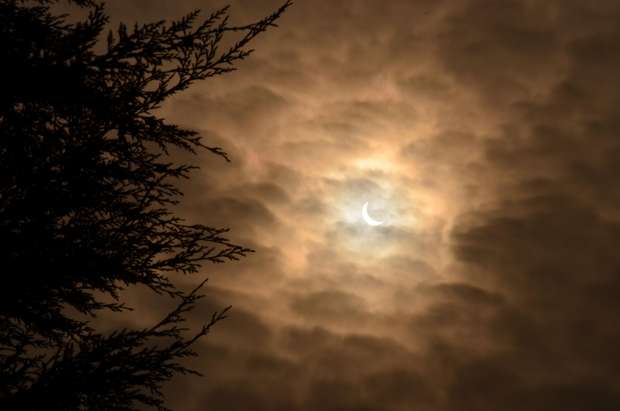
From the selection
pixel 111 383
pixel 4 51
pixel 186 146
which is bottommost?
pixel 111 383

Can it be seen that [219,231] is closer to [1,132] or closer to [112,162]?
[112,162]

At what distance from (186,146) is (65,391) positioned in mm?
2051

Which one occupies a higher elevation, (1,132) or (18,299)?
(1,132)

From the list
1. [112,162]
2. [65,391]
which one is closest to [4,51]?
[112,162]

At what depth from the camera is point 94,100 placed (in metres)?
4.27

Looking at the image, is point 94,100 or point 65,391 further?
point 94,100

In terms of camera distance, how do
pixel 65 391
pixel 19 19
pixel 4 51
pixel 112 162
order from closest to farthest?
pixel 65 391 < pixel 4 51 < pixel 112 162 < pixel 19 19

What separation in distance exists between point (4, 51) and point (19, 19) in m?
0.81

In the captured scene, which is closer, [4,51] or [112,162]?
[4,51]

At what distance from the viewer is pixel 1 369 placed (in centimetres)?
388

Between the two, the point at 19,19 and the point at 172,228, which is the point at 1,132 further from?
the point at 172,228

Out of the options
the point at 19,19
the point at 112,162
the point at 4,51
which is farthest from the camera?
the point at 19,19

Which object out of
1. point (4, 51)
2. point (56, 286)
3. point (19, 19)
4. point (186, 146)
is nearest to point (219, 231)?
point (186, 146)

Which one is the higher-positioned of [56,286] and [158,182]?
[158,182]
